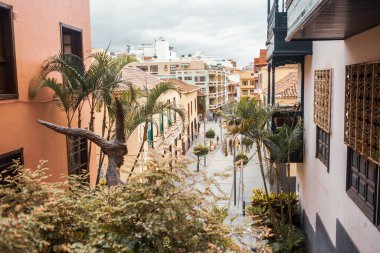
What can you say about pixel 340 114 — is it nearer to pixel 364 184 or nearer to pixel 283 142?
pixel 364 184

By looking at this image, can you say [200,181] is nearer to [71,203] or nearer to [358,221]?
[71,203]

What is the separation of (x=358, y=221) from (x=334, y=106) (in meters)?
2.59

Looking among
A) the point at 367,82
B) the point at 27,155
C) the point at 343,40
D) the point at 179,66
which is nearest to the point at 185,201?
the point at 367,82

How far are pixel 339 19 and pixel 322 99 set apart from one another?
157 inches

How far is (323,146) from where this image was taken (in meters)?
9.13

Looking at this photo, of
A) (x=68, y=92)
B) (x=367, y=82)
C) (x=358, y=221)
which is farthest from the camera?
(x=68, y=92)

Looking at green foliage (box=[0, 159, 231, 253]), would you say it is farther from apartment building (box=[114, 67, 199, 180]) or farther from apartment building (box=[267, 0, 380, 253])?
apartment building (box=[267, 0, 380, 253])

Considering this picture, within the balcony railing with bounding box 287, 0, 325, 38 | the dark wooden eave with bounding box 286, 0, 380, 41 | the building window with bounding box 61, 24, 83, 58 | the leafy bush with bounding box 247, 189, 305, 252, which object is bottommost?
the leafy bush with bounding box 247, 189, 305, 252

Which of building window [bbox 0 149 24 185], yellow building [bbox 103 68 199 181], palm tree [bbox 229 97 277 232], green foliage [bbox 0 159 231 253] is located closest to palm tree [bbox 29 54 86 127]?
yellow building [bbox 103 68 199 181]

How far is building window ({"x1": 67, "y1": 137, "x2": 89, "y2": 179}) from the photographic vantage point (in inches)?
346

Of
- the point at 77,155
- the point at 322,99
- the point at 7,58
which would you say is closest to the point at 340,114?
the point at 322,99

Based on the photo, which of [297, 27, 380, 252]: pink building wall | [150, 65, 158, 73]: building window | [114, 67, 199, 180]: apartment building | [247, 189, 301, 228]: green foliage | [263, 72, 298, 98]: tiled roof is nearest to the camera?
[114, 67, 199, 180]: apartment building

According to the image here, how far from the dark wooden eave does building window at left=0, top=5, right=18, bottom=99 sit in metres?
4.59

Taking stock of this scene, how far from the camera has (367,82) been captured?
5699 mm
